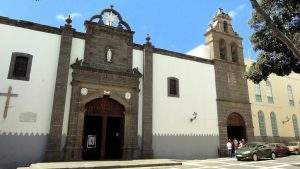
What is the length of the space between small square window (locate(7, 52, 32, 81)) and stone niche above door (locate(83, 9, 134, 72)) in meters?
3.44

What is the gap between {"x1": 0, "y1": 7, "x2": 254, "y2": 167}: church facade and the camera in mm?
15742

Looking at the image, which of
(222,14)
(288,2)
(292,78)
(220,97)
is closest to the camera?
(288,2)

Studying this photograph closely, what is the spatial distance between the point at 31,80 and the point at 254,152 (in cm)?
1533

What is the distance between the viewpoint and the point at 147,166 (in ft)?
49.3

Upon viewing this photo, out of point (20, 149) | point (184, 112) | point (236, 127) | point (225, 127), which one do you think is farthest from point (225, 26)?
point (20, 149)

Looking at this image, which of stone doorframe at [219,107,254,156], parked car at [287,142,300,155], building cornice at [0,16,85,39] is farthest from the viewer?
parked car at [287,142,300,155]

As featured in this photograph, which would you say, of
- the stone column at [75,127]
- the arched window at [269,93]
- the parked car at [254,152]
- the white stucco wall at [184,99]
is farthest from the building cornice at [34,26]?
the arched window at [269,93]

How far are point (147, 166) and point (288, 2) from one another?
11.7m

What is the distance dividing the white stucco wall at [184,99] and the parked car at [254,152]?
324cm

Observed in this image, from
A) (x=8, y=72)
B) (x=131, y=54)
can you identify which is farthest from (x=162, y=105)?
(x=8, y=72)

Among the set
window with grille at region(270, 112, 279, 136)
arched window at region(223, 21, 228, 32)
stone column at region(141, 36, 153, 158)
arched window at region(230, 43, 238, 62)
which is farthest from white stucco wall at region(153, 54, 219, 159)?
window with grille at region(270, 112, 279, 136)

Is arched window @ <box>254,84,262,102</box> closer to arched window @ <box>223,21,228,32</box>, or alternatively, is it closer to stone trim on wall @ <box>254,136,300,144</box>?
stone trim on wall @ <box>254,136,300,144</box>

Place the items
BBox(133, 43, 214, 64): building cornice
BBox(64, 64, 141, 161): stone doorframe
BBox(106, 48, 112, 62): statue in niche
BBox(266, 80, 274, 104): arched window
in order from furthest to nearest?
BBox(266, 80, 274, 104): arched window
BBox(133, 43, 214, 64): building cornice
BBox(106, 48, 112, 62): statue in niche
BBox(64, 64, 141, 161): stone doorframe

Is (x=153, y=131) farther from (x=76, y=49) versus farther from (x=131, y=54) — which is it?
(x=76, y=49)
